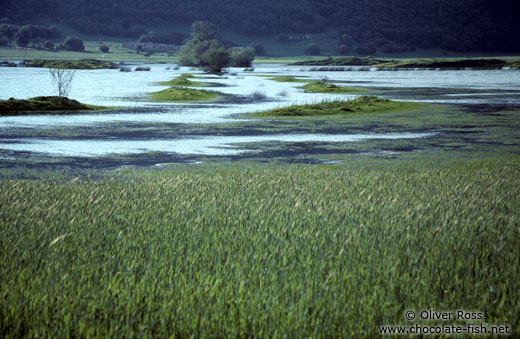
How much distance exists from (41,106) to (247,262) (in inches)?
1627

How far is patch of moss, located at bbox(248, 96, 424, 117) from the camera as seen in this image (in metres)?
43.8

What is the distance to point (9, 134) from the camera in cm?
3059

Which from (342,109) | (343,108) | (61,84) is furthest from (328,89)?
(61,84)

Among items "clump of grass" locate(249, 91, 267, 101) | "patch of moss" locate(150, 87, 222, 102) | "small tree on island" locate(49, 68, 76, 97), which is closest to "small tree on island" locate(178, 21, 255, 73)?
"small tree on island" locate(49, 68, 76, 97)

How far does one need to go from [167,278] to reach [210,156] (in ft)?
53.4

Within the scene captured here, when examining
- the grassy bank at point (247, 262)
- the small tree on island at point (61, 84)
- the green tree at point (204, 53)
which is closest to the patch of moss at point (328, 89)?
the small tree on island at point (61, 84)

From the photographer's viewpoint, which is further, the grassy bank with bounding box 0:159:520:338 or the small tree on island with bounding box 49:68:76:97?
the small tree on island with bounding box 49:68:76:97

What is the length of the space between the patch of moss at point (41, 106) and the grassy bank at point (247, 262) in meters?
A: 32.6

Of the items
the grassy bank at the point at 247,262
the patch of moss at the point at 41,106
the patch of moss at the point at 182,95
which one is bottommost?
the patch of moss at the point at 182,95

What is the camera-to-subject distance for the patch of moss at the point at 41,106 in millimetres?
43825

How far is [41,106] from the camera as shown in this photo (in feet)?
149

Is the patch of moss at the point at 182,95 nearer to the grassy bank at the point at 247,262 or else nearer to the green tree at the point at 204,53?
the grassy bank at the point at 247,262

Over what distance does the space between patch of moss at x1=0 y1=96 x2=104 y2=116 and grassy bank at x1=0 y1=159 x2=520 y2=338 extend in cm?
3256

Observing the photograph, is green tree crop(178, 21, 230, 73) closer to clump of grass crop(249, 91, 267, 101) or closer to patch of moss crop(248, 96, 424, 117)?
clump of grass crop(249, 91, 267, 101)
